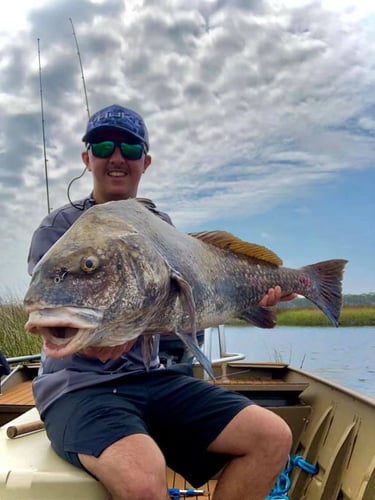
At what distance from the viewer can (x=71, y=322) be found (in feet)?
6.68

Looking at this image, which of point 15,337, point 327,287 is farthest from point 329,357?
point 327,287

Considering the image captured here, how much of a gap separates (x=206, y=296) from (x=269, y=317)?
0.74 meters

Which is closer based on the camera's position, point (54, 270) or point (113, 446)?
point (54, 270)

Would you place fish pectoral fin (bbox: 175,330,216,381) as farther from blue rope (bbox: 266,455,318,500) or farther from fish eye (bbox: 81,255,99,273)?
blue rope (bbox: 266,455,318,500)

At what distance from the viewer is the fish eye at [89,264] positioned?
2176mm

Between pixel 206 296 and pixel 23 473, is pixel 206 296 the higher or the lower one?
the higher one

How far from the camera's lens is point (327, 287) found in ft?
13.3

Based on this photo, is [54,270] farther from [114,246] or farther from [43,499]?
[43,499]

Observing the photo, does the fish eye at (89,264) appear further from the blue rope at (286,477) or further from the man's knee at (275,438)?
the blue rope at (286,477)

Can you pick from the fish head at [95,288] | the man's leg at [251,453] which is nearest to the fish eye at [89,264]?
the fish head at [95,288]

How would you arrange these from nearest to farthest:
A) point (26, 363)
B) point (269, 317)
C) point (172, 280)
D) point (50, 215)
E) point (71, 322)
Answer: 1. point (71, 322)
2. point (172, 280)
3. point (50, 215)
4. point (269, 317)
5. point (26, 363)

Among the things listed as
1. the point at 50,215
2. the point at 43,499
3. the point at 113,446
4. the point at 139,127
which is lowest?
the point at 43,499

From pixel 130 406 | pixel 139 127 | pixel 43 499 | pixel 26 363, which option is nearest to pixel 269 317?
pixel 130 406

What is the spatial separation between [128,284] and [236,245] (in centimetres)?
139
